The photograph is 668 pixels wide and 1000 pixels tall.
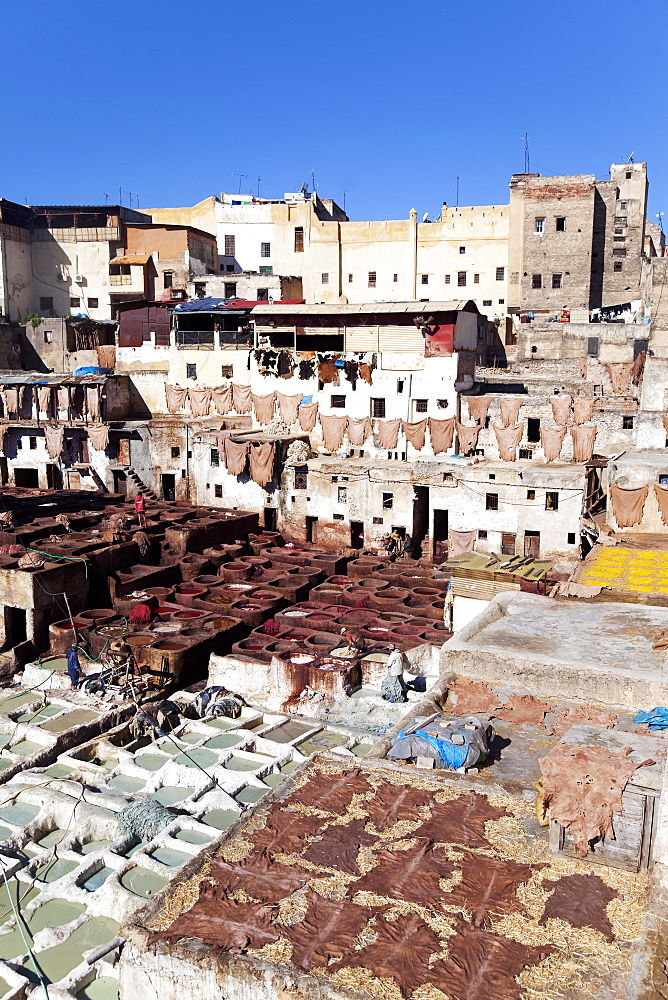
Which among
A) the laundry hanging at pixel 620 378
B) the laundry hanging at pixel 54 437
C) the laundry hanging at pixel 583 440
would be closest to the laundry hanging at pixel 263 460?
the laundry hanging at pixel 54 437

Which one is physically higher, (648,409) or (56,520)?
(648,409)

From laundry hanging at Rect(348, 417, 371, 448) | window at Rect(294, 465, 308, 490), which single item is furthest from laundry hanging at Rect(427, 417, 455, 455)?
window at Rect(294, 465, 308, 490)

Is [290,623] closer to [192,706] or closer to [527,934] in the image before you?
[192,706]

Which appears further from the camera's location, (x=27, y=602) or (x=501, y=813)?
(x=27, y=602)

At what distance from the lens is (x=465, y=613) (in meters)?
21.9

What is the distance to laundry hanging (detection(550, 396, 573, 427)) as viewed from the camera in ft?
104

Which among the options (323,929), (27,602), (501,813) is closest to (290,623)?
(27,602)

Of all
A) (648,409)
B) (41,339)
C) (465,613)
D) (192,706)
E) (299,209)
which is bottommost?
(192,706)

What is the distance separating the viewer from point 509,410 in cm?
3253

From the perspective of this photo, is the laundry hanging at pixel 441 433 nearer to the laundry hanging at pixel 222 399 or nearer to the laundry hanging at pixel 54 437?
the laundry hanging at pixel 222 399

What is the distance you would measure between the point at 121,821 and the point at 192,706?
598 centimetres

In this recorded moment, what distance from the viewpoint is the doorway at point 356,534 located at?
3359 centimetres

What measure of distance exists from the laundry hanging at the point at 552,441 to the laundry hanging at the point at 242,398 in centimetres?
1407

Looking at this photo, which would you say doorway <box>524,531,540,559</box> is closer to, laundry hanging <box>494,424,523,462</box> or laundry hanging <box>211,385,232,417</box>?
laundry hanging <box>494,424,523,462</box>
